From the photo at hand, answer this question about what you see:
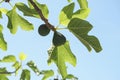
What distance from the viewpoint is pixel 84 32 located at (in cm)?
313

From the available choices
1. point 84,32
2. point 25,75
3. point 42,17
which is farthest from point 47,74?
point 42,17

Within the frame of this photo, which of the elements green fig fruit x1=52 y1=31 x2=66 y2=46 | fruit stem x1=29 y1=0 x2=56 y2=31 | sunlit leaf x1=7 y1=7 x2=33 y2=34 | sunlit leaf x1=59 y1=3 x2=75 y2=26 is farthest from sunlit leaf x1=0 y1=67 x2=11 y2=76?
fruit stem x1=29 y1=0 x2=56 y2=31

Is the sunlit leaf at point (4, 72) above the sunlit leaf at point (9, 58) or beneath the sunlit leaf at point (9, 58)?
beneath

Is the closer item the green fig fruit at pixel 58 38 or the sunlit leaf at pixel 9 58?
the green fig fruit at pixel 58 38

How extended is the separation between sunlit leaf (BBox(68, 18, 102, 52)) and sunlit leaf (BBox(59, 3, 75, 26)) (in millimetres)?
148

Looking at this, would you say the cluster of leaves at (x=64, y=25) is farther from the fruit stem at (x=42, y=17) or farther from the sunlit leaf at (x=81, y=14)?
the fruit stem at (x=42, y=17)

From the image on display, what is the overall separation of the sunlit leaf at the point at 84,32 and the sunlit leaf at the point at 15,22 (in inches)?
44.2

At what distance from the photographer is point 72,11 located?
3.31m

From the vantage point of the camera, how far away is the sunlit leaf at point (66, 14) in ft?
10.8

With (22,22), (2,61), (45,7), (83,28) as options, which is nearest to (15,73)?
(2,61)

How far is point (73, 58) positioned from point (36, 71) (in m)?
2.33

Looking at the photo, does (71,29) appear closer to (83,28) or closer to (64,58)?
(83,28)

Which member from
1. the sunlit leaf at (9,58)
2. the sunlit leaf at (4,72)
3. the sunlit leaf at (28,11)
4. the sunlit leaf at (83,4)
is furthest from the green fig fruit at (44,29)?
the sunlit leaf at (9,58)

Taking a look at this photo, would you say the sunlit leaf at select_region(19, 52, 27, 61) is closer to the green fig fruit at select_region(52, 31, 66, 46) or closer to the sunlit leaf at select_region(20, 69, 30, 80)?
the sunlit leaf at select_region(20, 69, 30, 80)
